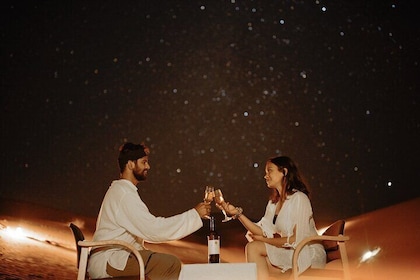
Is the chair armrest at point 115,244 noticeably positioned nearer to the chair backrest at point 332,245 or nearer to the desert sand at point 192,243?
the chair backrest at point 332,245

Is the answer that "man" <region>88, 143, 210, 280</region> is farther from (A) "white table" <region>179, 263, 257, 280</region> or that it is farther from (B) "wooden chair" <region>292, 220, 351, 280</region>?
(B) "wooden chair" <region>292, 220, 351, 280</region>

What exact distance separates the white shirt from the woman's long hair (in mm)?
626

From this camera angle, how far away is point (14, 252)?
12.3 ft

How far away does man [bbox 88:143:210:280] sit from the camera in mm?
2396

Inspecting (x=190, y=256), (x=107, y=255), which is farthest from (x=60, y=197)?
(x=107, y=255)

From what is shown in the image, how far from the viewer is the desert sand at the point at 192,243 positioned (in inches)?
149

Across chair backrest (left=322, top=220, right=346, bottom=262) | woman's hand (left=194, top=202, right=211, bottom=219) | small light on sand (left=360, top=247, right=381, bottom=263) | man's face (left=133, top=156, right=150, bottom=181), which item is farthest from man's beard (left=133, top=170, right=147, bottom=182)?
small light on sand (left=360, top=247, right=381, bottom=263)

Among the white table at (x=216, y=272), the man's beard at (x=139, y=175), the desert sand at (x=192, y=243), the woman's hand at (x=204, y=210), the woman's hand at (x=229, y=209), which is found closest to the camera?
the white table at (x=216, y=272)

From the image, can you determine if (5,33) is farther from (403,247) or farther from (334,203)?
(403,247)

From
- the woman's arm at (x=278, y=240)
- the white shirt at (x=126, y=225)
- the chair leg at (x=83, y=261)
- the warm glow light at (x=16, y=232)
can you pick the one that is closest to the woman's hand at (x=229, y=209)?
the woman's arm at (x=278, y=240)

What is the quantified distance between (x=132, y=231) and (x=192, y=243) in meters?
1.87

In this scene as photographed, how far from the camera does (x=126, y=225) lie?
2.44 meters

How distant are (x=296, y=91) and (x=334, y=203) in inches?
35.1

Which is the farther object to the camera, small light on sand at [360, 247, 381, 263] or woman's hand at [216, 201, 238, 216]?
small light on sand at [360, 247, 381, 263]
